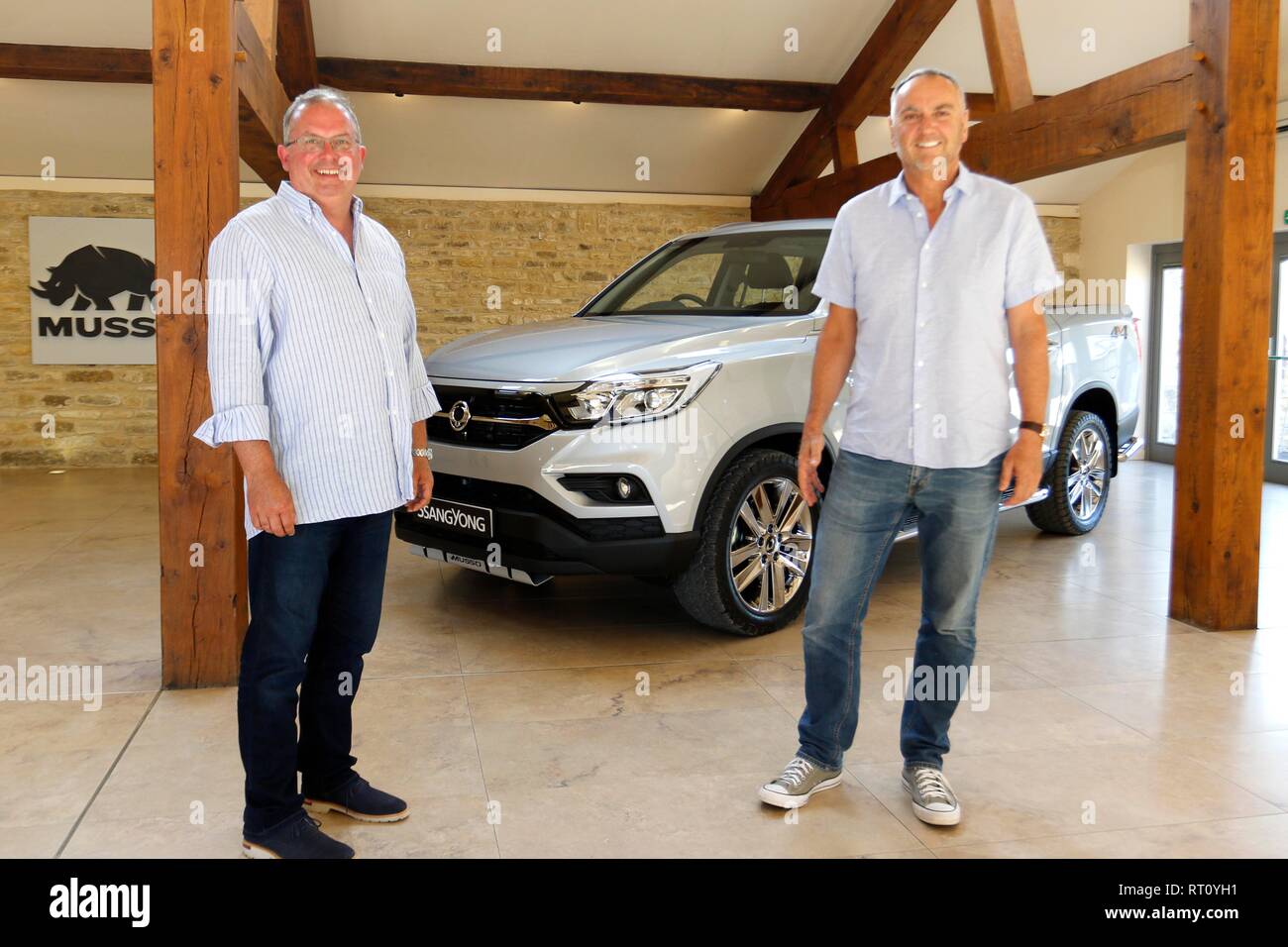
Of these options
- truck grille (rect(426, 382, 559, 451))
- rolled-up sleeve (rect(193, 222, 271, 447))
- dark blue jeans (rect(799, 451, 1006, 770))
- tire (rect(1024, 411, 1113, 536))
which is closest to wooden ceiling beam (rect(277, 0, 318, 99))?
truck grille (rect(426, 382, 559, 451))

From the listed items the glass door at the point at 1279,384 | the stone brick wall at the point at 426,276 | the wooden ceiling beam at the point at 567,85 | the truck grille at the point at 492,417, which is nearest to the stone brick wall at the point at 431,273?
the stone brick wall at the point at 426,276

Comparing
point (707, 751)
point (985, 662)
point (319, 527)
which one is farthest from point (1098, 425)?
point (319, 527)

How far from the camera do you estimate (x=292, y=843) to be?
254 centimetres

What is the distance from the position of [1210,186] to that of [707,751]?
10.4 feet

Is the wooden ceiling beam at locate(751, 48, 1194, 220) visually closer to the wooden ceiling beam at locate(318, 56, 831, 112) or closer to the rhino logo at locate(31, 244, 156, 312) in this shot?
the wooden ceiling beam at locate(318, 56, 831, 112)

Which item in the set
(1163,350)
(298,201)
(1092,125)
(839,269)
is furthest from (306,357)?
(1163,350)

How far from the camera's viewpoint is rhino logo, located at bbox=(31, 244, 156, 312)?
1009 cm

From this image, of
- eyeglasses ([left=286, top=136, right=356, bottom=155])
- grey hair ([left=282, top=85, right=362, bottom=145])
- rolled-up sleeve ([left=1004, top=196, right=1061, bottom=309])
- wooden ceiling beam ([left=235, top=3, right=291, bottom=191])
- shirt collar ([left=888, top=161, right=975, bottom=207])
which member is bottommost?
rolled-up sleeve ([left=1004, top=196, right=1061, bottom=309])

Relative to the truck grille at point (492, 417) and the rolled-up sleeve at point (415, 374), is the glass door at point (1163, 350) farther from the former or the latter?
the rolled-up sleeve at point (415, 374)

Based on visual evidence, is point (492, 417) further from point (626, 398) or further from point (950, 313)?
point (950, 313)

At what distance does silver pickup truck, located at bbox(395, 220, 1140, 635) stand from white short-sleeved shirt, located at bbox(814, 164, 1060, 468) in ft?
3.65

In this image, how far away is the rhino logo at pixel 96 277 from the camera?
10.1 meters

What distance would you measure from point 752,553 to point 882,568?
150 centimetres

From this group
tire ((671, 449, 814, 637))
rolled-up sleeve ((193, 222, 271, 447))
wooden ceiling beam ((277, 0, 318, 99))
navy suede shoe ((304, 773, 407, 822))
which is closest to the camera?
rolled-up sleeve ((193, 222, 271, 447))
